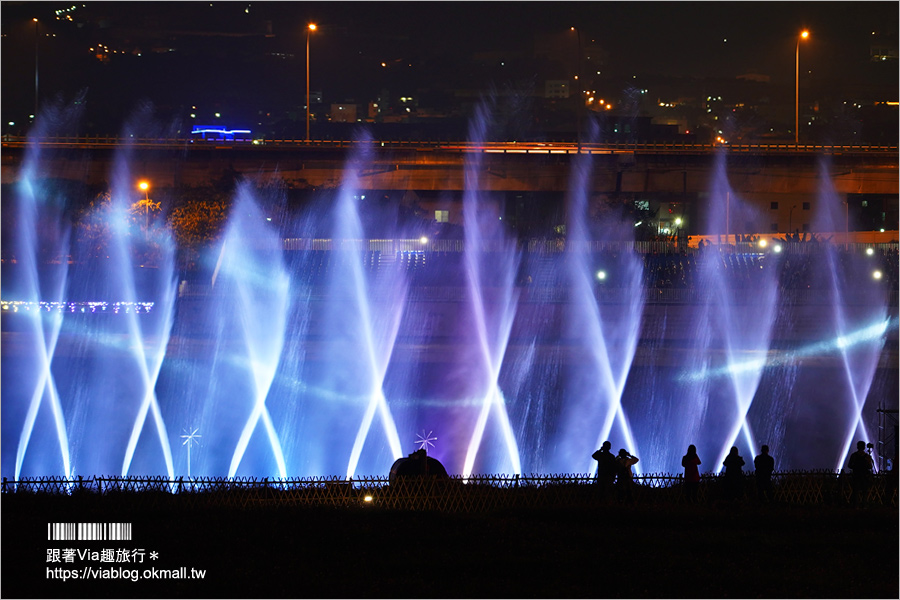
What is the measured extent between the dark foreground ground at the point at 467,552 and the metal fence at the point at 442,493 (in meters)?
0.57

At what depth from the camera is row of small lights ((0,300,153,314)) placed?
110ft

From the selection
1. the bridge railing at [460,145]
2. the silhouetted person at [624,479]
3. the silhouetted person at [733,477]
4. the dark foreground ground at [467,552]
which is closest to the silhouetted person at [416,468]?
the dark foreground ground at [467,552]

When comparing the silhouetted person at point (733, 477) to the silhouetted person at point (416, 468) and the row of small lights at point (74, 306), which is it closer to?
the silhouetted person at point (416, 468)

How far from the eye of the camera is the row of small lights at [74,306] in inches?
1319

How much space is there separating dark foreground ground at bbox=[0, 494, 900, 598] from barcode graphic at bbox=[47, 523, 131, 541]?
0.14 meters

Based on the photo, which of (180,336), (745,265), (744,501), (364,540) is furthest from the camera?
(745,265)

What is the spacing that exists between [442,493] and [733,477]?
4.12 metres

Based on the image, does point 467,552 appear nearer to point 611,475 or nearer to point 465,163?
point 611,475

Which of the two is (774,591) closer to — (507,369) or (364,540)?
(364,540)

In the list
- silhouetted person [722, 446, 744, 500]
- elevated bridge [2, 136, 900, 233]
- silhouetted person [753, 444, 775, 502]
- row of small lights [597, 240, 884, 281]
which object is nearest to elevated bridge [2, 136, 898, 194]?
elevated bridge [2, 136, 900, 233]

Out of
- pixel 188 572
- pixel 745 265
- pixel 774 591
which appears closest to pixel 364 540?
pixel 188 572

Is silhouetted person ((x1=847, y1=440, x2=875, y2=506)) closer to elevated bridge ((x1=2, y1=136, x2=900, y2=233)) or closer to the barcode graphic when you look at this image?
the barcode graphic

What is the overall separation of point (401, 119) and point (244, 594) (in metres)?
114

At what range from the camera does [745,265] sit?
42.1m
